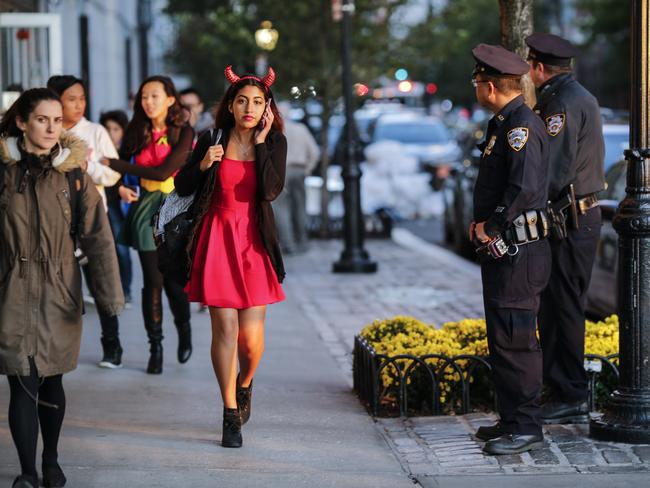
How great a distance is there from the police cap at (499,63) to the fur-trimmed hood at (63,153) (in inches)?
74.8

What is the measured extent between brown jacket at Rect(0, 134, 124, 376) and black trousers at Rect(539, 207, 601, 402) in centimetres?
251

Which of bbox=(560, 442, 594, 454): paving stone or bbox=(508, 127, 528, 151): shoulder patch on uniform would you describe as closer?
bbox=(508, 127, 528, 151): shoulder patch on uniform

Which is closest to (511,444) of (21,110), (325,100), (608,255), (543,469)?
(543,469)

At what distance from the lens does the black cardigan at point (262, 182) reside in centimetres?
631

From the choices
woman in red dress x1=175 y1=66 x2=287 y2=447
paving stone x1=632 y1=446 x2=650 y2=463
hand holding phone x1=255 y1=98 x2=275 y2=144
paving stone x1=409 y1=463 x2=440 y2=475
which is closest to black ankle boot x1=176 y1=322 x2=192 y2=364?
woman in red dress x1=175 y1=66 x2=287 y2=447

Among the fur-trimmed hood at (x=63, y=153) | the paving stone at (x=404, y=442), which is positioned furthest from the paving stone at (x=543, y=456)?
the fur-trimmed hood at (x=63, y=153)

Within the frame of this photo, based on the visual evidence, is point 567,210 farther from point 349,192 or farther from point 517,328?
point 349,192

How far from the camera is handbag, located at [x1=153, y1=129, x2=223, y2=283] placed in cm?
649

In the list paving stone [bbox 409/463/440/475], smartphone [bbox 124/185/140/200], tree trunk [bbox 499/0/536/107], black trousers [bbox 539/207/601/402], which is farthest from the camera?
smartphone [bbox 124/185/140/200]

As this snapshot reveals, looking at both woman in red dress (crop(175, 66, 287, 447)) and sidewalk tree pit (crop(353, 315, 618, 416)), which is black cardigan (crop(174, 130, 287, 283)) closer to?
woman in red dress (crop(175, 66, 287, 447))

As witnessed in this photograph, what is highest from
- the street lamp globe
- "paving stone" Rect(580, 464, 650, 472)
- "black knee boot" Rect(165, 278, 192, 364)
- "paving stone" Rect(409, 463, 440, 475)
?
the street lamp globe

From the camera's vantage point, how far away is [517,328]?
6.16 m

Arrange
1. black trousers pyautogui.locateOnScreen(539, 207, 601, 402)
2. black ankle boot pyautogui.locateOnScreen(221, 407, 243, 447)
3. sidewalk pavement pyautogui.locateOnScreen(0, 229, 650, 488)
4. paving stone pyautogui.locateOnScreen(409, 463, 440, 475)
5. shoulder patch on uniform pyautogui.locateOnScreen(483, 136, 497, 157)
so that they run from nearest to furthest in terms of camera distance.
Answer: sidewalk pavement pyautogui.locateOnScreen(0, 229, 650, 488) → paving stone pyautogui.locateOnScreen(409, 463, 440, 475) → shoulder patch on uniform pyautogui.locateOnScreen(483, 136, 497, 157) → black ankle boot pyautogui.locateOnScreen(221, 407, 243, 447) → black trousers pyautogui.locateOnScreen(539, 207, 601, 402)

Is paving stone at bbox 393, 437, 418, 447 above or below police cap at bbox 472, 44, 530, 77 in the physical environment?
below
